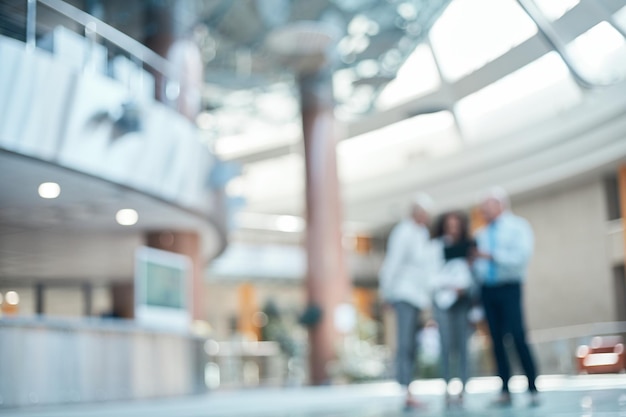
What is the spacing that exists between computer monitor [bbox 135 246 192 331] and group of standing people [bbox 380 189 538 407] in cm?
712

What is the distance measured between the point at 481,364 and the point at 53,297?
13.6m

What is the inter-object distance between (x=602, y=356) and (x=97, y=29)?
Result: 9.58 m

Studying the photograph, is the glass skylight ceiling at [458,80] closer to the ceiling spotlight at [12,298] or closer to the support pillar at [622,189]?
the support pillar at [622,189]

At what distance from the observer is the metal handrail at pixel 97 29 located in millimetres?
10820

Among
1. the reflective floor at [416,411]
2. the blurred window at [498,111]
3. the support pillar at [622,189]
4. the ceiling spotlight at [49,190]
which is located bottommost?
the reflective floor at [416,411]

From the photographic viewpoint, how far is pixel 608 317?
26.2m

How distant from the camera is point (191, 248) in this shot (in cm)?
1861

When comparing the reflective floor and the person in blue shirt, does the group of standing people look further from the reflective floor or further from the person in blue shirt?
the reflective floor

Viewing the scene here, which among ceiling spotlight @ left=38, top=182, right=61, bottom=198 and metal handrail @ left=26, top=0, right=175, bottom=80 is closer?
metal handrail @ left=26, top=0, right=175, bottom=80

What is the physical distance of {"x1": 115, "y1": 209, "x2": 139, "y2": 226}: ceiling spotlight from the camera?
627 inches

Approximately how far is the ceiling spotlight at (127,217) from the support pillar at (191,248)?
109cm

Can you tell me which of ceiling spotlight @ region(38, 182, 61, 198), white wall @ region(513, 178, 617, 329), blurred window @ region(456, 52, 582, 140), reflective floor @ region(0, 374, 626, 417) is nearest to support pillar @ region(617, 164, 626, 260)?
white wall @ region(513, 178, 617, 329)

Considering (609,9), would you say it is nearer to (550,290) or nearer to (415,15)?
(415,15)

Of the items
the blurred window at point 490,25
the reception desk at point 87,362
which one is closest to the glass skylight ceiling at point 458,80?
the blurred window at point 490,25
